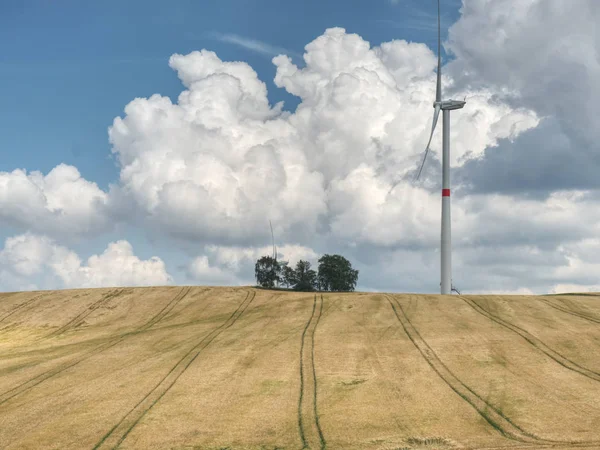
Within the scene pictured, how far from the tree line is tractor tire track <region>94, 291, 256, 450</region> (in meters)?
50.8

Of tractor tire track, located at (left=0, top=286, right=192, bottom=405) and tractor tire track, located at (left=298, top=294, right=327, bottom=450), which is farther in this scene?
tractor tire track, located at (left=0, top=286, right=192, bottom=405)

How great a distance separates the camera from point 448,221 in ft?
245

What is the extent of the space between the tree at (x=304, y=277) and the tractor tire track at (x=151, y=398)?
174 feet

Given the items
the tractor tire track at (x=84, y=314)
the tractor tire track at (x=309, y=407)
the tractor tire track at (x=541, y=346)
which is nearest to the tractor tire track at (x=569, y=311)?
the tractor tire track at (x=541, y=346)

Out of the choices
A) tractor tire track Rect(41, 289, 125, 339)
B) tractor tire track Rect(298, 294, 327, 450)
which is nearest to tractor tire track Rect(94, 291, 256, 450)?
tractor tire track Rect(298, 294, 327, 450)

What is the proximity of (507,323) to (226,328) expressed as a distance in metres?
23.1

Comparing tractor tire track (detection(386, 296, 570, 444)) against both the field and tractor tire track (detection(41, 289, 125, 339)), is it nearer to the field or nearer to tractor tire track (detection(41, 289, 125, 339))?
the field

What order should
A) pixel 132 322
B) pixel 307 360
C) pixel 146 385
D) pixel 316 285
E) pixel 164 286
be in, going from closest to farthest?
pixel 146 385
pixel 307 360
pixel 132 322
pixel 164 286
pixel 316 285

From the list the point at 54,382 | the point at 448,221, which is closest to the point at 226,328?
the point at 54,382

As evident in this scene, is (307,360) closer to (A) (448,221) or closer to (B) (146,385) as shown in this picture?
(B) (146,385)

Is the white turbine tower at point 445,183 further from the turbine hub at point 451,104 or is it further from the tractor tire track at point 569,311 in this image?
the tractor tire track at point 569,311

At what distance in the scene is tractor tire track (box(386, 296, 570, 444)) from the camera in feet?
96.8

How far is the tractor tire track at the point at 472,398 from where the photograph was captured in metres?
29.5

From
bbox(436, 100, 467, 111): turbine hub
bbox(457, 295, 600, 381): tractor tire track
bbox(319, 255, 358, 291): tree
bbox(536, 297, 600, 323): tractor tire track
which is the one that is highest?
bbox(436, 100, 467, 111): turbine hub
